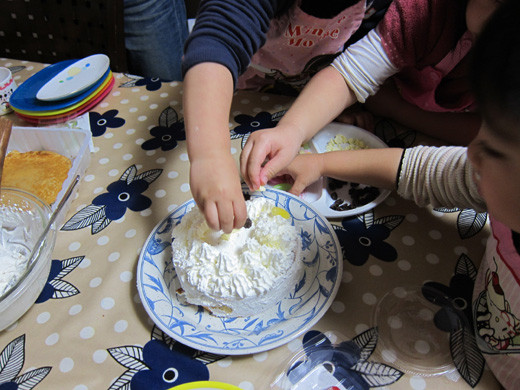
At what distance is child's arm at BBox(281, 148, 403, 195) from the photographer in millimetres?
674

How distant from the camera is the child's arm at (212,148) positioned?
0.53 meters

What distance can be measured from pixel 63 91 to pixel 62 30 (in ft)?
1.13

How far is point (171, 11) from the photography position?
4.23 feet

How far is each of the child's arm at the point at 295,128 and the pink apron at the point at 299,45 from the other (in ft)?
0.37

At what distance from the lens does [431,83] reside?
78 cm

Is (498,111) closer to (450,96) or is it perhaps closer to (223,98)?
(223,98)

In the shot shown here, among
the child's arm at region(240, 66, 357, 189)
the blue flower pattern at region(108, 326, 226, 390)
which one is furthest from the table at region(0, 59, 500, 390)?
the child's arm at region(240, 66, 357, 189)

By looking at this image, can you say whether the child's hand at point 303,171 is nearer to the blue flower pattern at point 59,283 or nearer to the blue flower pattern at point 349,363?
the blue flower pattern at point 349,363

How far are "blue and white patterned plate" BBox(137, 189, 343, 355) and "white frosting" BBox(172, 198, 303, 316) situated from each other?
0.02m

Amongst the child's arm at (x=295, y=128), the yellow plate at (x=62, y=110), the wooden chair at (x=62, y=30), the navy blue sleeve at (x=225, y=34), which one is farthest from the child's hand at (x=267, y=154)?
the wooden chair at (x=62, y=30)

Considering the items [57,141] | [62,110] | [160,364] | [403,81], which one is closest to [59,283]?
[160,364]

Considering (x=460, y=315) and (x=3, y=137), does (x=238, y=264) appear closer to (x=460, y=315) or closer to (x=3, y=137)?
(x=460, y=315)

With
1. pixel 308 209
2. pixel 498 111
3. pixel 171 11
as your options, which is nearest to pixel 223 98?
pixel 308 209

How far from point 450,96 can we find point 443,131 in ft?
0.29
